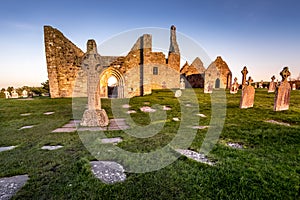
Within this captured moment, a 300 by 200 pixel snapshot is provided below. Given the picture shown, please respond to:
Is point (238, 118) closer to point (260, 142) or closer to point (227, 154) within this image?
point (260, 142)

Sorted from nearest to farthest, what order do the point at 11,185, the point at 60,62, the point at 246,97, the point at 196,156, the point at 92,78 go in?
1. the point at 11,185
2. the point at 196,156
3. the point at 92,78
4. the point at 246,97
5. the point at 60,62

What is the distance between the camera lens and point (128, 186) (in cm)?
218

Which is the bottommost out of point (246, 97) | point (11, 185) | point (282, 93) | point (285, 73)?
point (11, 185)

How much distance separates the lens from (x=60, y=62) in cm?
1530

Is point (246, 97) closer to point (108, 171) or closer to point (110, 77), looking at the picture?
point (108, 171)

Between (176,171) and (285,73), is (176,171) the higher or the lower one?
the lower one

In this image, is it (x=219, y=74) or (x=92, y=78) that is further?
(x=219, y=74)

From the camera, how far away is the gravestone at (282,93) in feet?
22.7

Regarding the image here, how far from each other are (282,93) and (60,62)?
17013mm

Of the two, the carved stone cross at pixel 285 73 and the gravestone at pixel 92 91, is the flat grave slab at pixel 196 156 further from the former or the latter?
the carved stone cross at pixel 285 73

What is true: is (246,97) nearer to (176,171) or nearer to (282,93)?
(282,93)

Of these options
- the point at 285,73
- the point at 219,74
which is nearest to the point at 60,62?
the point at 285,73

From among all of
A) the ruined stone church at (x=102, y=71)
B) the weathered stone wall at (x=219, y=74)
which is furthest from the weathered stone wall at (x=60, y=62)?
the weathered stone wall at (x=219, y=74)

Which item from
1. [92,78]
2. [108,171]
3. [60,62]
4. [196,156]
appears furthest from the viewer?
[60,62]
